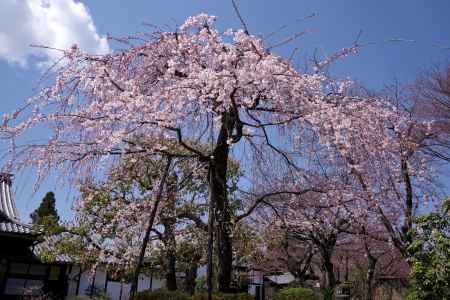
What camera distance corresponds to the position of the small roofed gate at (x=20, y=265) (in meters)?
11.8

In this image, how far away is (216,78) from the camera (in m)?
4.90

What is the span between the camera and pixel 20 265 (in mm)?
13414

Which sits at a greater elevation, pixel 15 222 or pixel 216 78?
pixel 216 78

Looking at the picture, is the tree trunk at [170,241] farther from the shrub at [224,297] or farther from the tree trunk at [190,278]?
the shrub at [224,297]

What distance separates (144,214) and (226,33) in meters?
3.75

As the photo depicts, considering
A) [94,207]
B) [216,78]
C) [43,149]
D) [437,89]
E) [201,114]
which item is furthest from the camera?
[94,207]

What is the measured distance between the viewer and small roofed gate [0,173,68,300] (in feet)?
38.6

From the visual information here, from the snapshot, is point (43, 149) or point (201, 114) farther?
point (201, 114)

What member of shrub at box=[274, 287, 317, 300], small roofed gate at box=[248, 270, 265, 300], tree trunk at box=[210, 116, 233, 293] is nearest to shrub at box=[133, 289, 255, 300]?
tree trunk at box=[210, 116, 233, 293]

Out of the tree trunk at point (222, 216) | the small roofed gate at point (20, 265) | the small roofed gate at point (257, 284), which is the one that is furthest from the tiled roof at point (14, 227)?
the small roofed gate at point (257, 284)

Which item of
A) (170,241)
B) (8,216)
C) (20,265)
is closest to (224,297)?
(170,241)

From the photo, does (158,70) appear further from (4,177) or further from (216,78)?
(4,177)

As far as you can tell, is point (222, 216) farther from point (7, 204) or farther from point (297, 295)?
point (7, 204)

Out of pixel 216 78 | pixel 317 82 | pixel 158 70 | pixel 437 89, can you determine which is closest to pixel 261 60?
pixel 216 78
